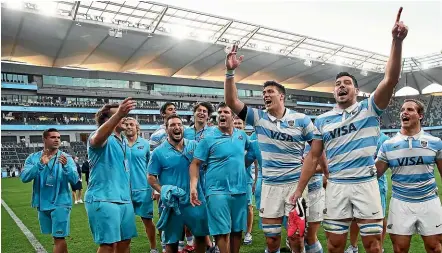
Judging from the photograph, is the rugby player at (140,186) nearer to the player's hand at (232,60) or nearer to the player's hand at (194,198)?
the player's hand at (194,198)

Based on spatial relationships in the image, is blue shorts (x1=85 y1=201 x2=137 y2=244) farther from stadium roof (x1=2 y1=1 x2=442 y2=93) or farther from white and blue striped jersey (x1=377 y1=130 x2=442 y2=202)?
stadium roof (x1=2 y1=1 x2=442 y2=93)

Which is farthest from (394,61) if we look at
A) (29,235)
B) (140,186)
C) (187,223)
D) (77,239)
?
(29,235)

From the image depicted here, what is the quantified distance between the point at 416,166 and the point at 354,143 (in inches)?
28.5

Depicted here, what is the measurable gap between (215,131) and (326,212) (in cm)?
160

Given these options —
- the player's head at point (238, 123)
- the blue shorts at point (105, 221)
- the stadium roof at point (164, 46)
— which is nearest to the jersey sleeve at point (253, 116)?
the blue shorts at point (105, 221)

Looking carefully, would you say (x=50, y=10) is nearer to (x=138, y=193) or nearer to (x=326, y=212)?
(x=138, y=193)

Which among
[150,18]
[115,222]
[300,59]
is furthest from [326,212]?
[300,59]

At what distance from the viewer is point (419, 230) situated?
11.8ft

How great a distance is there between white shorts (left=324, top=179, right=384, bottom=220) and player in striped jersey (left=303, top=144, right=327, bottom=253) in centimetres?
84

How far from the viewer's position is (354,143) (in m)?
3.45

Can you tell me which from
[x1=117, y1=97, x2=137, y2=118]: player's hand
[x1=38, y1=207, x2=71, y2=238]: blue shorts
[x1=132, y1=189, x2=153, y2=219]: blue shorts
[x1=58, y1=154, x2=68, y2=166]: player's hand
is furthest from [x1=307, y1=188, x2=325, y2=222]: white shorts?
[x1=58, y1=154, x2=68, y2=166]: player's hand

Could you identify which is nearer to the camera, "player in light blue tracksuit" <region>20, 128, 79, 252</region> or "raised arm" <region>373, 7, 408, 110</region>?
"raised arm" <region>373, 7, 408, 110</region>

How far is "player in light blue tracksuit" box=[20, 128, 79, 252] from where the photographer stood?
15.5 ft

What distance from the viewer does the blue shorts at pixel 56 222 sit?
466cm
